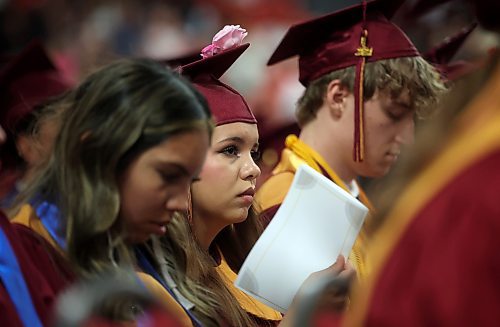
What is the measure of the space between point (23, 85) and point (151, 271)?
1.82 meters

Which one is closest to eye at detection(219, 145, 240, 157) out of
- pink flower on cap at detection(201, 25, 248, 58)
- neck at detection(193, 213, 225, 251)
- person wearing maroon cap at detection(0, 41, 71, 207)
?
neck at detection(193, 213, 225, 251)

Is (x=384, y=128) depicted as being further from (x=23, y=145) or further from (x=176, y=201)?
(x=176, y=201)

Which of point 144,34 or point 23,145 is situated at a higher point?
point 23,145

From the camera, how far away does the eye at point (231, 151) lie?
282 centimetres

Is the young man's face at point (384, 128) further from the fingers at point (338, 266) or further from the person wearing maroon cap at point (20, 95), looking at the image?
the person wearing maroon cap at point (20, 95)

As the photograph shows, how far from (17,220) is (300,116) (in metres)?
1.80

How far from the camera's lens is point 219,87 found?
9.80ft

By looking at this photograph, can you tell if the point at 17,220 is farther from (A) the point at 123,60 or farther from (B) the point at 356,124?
(B) the point at 356,124

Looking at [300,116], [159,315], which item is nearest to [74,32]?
[300,116]

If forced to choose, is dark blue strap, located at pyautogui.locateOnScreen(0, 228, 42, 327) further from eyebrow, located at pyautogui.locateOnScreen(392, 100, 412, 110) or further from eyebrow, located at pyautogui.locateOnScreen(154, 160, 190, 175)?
eyebrow, located at pyautogui.locateOnScreen(392, 100, 412, 110)

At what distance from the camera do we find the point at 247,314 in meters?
2.66

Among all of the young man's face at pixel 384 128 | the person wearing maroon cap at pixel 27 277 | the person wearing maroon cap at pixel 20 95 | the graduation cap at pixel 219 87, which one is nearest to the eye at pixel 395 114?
the young man's face at pixel 384 128

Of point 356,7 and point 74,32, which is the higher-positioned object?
point 356,7

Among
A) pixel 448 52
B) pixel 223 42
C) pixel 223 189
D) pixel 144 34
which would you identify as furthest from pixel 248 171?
pixel 144 34
